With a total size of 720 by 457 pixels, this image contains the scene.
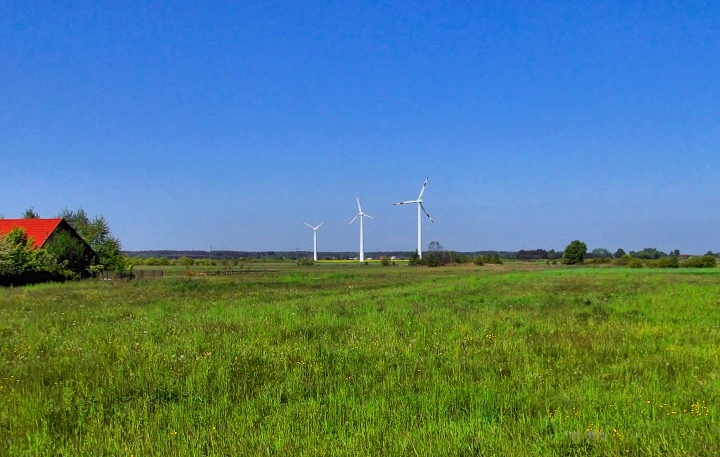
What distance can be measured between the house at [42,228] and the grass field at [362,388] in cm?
4470

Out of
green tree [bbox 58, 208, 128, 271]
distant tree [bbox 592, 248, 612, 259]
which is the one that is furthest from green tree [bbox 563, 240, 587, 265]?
green tree [bbox 58, 208, 128, 271]

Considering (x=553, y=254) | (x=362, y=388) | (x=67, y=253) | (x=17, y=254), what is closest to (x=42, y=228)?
(x=67, y=253)

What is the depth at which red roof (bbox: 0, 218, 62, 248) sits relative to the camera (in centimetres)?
5247

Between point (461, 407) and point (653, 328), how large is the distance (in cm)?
867

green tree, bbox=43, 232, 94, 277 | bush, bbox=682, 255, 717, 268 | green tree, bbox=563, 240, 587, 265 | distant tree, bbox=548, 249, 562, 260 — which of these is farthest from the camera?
distant tree, bbox=548, 249, 562, 260

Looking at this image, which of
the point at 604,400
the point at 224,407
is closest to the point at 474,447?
the point at 604,400

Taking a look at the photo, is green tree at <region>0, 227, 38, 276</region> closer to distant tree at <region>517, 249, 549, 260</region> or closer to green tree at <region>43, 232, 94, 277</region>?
green tree at <region>43, 232, 94, 277</region>

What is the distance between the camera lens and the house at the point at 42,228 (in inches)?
2067

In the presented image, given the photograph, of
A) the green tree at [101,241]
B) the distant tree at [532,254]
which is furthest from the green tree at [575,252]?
the green tree at [101,241]

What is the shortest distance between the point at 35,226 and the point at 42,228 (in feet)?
3.49

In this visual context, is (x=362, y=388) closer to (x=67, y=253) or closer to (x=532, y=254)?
(x=67, y=253)

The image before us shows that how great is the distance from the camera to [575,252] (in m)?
124

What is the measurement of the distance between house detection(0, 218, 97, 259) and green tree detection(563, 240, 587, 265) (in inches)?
4087

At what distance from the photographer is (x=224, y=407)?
266 inches
